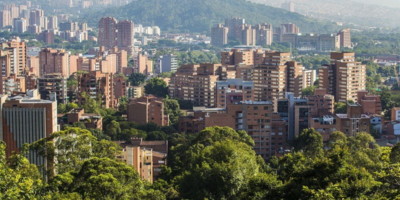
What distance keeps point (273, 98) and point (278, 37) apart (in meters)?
46.0

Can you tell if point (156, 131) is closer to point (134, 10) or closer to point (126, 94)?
point (126, 94)

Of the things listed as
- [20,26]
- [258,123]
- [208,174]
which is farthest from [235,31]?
[208,174]

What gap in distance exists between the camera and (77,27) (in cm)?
8269

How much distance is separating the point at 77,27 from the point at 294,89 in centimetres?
5499

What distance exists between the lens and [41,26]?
84.6 m

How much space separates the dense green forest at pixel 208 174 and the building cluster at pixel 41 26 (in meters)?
54.7

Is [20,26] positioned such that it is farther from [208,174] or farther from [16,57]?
[208,174]

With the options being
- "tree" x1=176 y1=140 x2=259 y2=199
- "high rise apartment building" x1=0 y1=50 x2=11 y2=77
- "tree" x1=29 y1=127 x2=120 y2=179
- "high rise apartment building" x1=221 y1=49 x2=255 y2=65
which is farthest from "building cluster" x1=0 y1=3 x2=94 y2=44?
"tree" x1=29 y1=127 x2=120 y2=179

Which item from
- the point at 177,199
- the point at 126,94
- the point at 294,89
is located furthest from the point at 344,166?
the point at 126,94

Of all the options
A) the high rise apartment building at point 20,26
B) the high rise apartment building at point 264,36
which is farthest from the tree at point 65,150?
the high rise apartment building at point 20,26

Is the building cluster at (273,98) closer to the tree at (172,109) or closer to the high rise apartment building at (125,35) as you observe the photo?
the tree at (172,109)

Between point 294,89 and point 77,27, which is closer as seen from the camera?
point 294,89

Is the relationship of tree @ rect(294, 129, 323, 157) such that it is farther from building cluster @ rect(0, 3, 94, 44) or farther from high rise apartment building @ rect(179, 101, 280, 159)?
building cluster @ rect(0, 3, 94, 44)

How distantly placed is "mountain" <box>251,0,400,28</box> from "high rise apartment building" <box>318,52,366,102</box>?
242 ft
